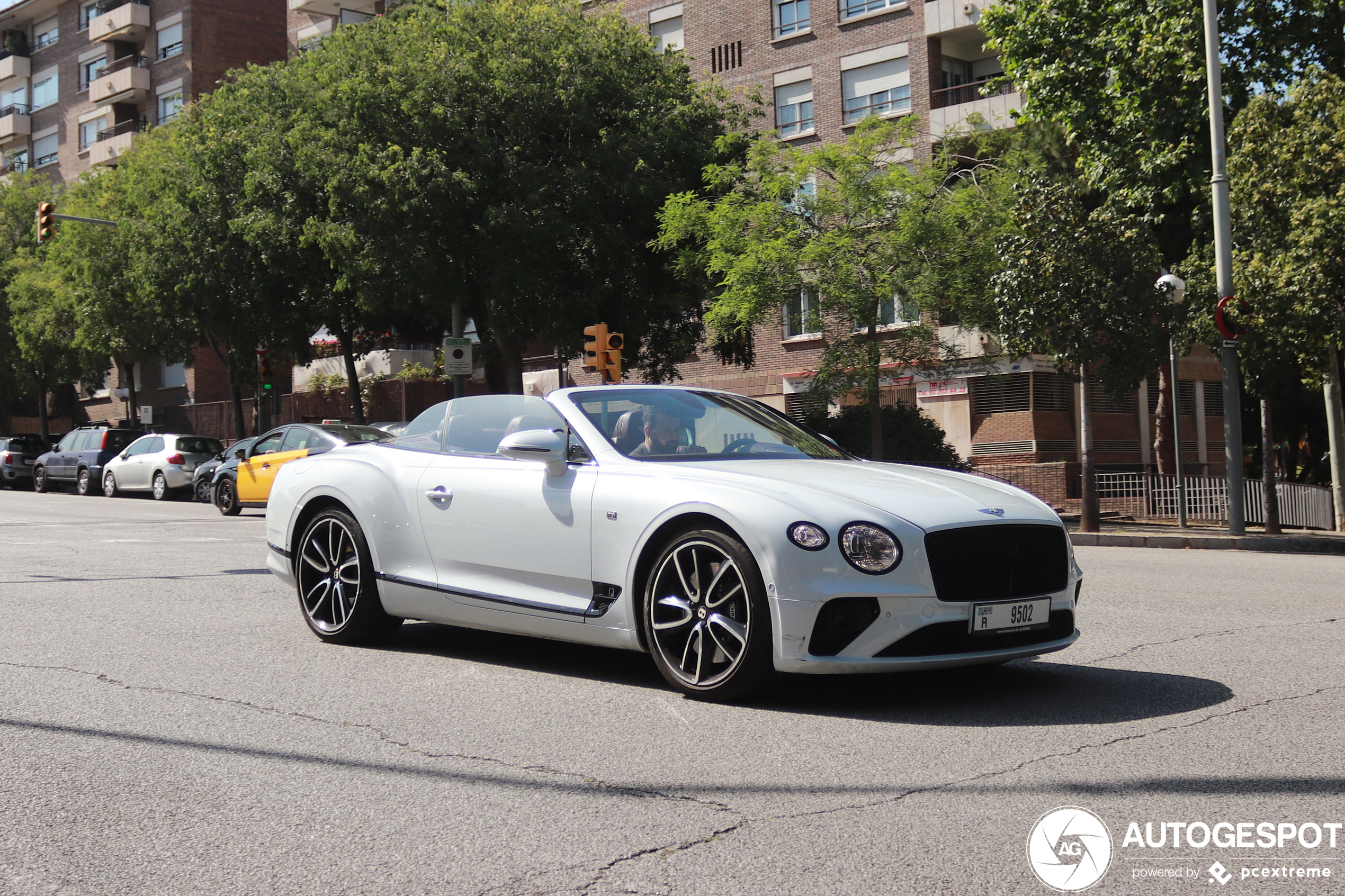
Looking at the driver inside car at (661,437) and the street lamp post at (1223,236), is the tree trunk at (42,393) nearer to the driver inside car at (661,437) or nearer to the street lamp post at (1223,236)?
the street lamp post at (1223,236)

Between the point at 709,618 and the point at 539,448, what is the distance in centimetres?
123

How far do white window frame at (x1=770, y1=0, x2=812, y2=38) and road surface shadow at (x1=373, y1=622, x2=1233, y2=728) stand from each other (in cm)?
3192

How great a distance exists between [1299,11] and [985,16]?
524cm

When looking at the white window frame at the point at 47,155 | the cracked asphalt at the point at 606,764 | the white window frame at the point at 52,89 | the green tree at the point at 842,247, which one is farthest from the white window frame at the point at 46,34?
the cracked asphalt at the point at 606,764

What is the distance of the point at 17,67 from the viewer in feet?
210

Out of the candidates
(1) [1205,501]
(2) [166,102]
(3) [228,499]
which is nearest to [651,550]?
Result: (3) [228,499]

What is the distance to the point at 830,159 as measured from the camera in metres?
20.7

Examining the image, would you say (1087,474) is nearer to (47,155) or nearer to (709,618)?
(709,618)

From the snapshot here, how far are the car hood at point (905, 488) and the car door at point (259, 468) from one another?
16197 millimetres

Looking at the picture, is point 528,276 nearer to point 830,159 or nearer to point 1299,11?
point 830,159

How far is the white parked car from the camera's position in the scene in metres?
29.9

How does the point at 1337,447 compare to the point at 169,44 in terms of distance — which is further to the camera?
the point at 169,44

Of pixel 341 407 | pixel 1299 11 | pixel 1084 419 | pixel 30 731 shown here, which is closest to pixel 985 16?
pixel 1299 11

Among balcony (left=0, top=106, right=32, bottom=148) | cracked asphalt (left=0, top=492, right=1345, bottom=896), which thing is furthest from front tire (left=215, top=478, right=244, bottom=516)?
balcony (left=0, top=106, right=32, bottom=148)
